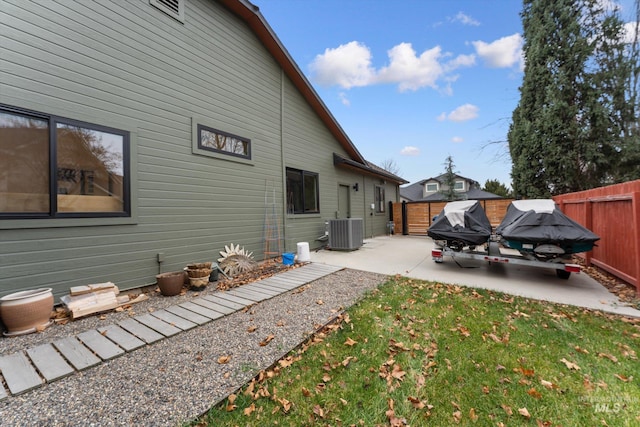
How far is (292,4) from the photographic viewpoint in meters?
8.71

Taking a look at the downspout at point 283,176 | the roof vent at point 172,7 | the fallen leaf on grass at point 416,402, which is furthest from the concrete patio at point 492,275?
the roof vent at point 172,7

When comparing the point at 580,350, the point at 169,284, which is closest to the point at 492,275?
the point at 580,350

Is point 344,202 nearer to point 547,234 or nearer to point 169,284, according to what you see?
point 547,234

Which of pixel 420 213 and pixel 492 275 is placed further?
pixel 420 213

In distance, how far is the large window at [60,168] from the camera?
3.11m

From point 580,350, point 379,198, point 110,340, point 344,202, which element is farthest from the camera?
point 379,198

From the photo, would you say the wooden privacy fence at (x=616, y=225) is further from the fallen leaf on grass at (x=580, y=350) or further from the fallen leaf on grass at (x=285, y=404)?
the fallen leaf on grass at (x=285, y=404)

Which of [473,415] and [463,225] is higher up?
[463,225]

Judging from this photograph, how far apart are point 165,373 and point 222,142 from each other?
479cm

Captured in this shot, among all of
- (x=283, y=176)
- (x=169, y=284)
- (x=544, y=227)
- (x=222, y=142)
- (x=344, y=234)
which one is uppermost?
(x=222, y=142)

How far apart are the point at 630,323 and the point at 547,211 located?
222cm

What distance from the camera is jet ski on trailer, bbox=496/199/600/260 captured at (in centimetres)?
437

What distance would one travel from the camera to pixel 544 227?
4.64 meters

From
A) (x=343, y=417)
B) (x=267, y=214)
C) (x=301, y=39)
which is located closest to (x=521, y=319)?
(x=343, y=417)
